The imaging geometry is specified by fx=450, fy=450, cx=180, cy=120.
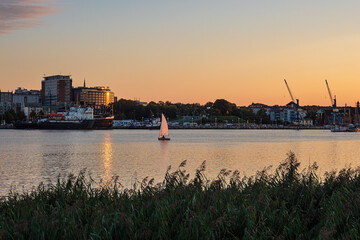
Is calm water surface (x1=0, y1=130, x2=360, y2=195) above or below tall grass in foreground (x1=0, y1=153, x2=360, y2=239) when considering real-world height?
below

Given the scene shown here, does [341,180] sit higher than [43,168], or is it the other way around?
[341,180]

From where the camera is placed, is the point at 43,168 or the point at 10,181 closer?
the point at 10,181

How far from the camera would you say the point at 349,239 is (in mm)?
9805

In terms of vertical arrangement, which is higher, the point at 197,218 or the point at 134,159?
the point at 197,218

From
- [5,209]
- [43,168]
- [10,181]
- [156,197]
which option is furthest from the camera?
[43,168]

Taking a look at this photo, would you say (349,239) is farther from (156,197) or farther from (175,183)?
(175,183)

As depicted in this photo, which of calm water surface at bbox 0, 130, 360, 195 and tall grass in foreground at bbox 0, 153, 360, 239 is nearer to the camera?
tall grass in foreground at bbox 0, 153, 360, 239

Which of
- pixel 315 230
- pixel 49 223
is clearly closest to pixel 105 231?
pixel 49 223

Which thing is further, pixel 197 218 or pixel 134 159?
pixel 134 159

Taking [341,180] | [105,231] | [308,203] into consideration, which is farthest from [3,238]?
[341,180]

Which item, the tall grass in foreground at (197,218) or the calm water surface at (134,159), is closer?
the tall grass in foreground at (197,218)

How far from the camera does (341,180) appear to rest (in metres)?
16.2

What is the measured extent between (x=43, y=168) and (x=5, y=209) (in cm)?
3259

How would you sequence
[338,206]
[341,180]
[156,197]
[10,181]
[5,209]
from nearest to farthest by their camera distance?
[338,206], [156,197], [5,209], [341,180], [10,181]
